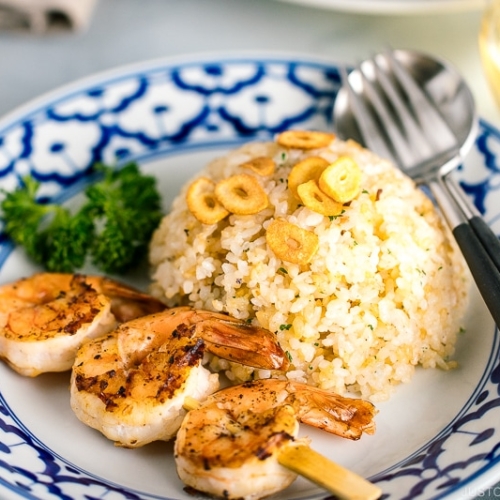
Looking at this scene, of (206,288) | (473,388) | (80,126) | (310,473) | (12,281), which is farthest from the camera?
(80,126)

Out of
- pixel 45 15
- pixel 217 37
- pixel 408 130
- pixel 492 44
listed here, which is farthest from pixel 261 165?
pixel 45 15

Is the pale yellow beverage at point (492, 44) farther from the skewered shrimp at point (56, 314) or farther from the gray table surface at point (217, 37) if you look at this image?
the skewered shrimp at point (56, 314)

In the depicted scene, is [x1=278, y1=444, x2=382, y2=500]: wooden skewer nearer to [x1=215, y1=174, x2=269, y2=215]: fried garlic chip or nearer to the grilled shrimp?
the grilled shrimp

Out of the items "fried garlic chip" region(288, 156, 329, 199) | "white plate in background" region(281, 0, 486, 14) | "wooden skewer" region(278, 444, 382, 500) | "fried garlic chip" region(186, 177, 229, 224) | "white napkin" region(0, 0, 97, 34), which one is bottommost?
"wooden skewer" region(278, 444, 382, 500)

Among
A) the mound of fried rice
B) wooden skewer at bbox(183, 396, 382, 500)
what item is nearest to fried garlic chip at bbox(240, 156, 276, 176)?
the mound of fried rice

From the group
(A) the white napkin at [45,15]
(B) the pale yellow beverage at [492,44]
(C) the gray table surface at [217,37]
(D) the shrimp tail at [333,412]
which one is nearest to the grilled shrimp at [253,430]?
(D) the shrimp tail at [333,412]

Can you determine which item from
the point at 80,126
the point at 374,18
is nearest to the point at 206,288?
the point at 80,126

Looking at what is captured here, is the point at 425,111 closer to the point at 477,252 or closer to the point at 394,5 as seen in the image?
the point at 394,5

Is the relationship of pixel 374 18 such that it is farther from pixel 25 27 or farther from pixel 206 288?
pixel 206 288
